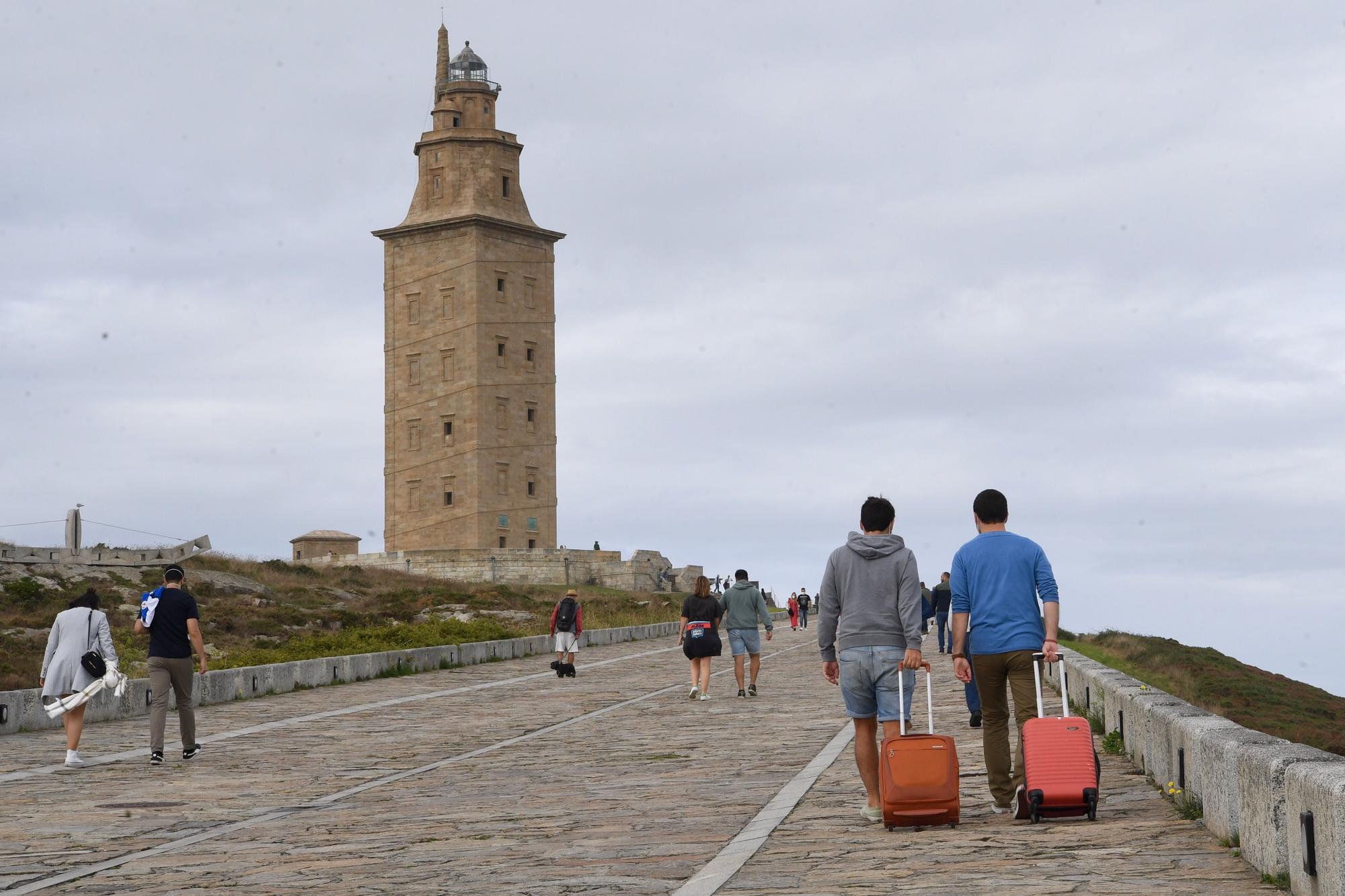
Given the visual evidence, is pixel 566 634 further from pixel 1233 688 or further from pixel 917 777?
pixel 1233 688

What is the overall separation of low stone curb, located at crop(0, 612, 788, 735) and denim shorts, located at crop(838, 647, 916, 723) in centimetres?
1088

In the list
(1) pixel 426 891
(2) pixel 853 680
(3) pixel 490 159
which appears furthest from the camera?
(3) pixel 490 159

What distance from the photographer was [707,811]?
31.7 feet

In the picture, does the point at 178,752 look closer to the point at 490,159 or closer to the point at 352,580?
the point at 352,580

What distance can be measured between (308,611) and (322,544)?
45370mm

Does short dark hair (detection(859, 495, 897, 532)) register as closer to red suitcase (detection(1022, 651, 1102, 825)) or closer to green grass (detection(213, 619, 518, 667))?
red suitcase (detection(1022, 651, 1102, 825))

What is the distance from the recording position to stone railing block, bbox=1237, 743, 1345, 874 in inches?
255

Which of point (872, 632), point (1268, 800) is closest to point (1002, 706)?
point (872, 632)

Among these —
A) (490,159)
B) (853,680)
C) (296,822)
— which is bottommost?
(296,822)

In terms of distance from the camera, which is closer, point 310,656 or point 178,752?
point 178,752

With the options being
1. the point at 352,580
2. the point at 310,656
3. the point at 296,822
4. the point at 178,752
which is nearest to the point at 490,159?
the point at 352,580

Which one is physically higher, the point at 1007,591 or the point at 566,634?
the point at 1007,591

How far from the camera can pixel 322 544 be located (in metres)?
91.1

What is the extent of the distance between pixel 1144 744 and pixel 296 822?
5880 millimetres
